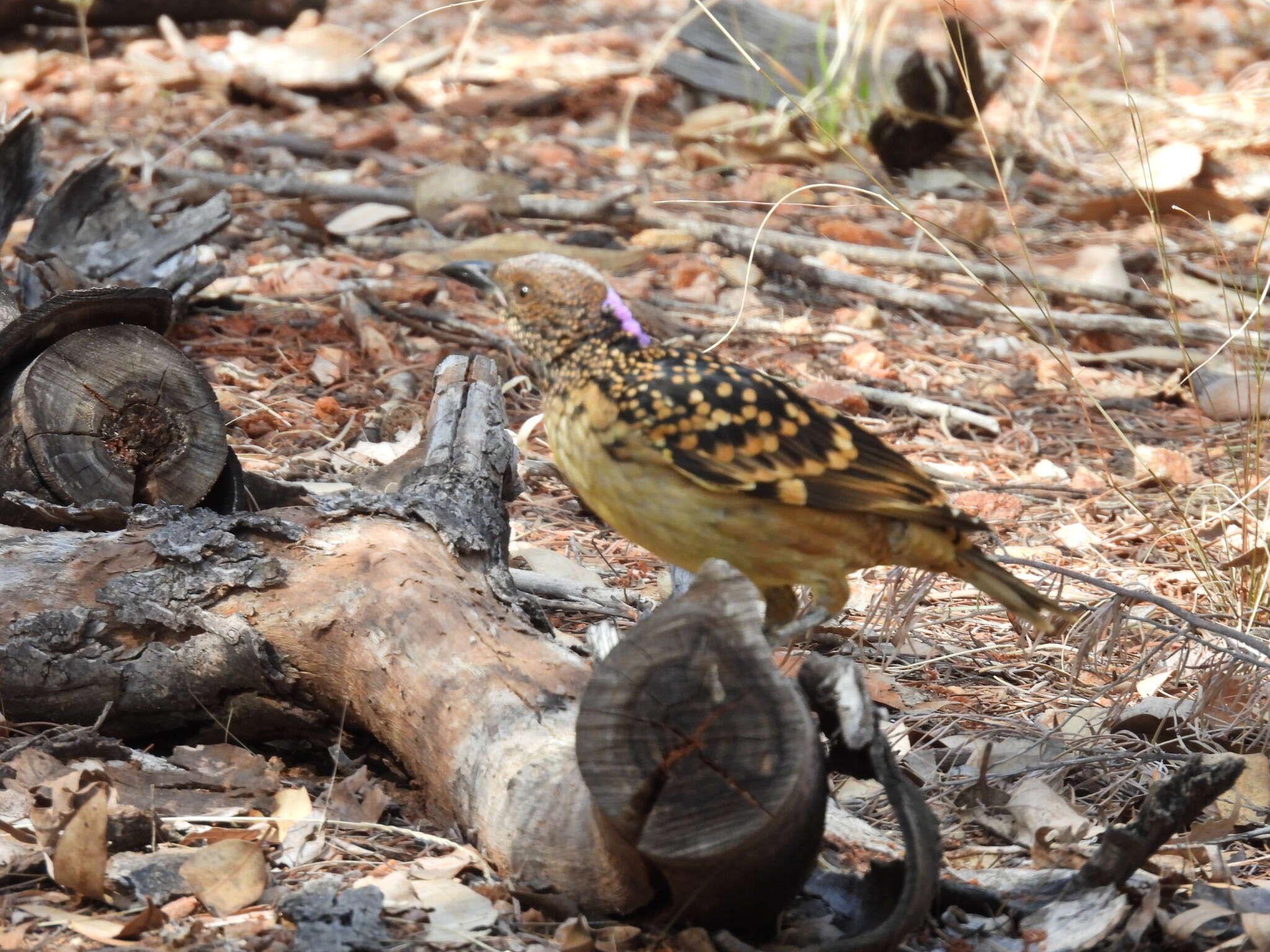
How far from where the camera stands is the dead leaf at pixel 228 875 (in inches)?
106

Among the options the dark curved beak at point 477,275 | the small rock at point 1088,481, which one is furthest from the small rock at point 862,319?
the dark curved beak at point 477,275

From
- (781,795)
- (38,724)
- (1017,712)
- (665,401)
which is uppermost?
(665,401)

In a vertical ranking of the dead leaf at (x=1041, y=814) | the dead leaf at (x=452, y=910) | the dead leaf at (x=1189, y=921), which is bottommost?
the dead leaf at (x=1041, y=814)

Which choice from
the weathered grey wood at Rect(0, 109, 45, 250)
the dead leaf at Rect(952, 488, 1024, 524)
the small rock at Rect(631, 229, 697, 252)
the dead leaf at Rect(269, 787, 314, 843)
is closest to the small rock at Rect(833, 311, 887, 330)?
the small rock at Rect(631, 229, 697, 252)

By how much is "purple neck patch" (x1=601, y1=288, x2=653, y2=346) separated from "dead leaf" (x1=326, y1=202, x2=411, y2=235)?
4211mm

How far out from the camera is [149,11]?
10547mm

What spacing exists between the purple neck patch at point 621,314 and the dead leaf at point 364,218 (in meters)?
4.21

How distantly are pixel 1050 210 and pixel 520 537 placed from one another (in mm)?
5421

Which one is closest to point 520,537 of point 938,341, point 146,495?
point 146,495

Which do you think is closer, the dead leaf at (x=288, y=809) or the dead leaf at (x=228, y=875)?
the dead leaf at (x=228, y=875)

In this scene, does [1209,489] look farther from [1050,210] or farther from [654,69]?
[654,69]

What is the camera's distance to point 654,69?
10.8 metres

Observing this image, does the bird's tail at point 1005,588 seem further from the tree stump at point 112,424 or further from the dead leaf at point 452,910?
the tree stump at point 112,424

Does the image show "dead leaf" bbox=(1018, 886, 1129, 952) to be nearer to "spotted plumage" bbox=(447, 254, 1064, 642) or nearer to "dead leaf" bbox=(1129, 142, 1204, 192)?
"spotted plumage" bbox=(447, 254, 1064, 642)
